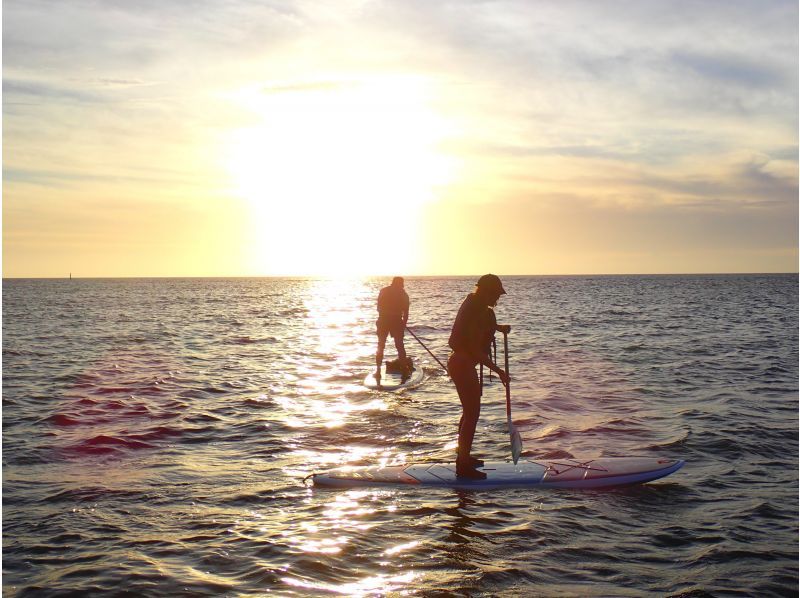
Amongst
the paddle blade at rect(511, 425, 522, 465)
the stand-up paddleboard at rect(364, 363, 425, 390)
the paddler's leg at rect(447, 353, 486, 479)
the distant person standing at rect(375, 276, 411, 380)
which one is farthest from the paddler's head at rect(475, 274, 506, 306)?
the stand-up paddleboard at rect(364, 363, 425, 390)

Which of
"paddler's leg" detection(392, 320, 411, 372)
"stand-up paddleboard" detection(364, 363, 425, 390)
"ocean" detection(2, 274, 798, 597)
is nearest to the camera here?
"ocean" detection(2, 274, 798, 597)

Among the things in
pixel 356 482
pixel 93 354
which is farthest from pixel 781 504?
pixel 93 354

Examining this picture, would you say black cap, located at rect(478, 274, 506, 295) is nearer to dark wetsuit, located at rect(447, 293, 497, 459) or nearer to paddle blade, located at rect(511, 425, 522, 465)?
dark wetsuit, located at rect(447, 293, 497, 459)

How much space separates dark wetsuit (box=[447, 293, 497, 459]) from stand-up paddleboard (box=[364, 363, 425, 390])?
27.2 ft

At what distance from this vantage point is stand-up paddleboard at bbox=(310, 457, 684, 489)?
9.24m

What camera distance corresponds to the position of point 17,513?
8195 millimetres

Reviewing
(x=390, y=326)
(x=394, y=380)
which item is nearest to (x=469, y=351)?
(x=390, y=326)

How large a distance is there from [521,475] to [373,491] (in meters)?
2.10

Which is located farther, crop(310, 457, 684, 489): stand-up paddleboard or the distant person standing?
the distant person standing

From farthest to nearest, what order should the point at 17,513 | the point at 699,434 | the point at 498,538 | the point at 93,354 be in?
the point at 93,354 < the point at 699,434 < the point at 17,513 < the point at 498,538

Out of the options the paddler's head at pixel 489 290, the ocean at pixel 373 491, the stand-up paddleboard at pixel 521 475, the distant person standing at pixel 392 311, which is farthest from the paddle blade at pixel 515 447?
the distant person standing at pixel 392 311

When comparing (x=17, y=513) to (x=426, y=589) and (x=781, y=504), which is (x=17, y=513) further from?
(x=781, y=504)

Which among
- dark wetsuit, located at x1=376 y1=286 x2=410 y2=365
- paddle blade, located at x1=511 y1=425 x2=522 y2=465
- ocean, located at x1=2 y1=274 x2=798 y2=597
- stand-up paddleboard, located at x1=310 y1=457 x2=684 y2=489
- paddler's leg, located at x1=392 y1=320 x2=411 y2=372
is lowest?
ocean, located at x1=2 y1=274 x2=798 y2=597

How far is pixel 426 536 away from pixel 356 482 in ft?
Answer: 6.69
